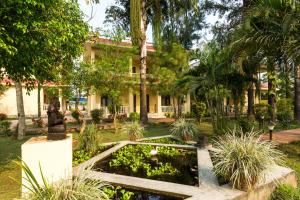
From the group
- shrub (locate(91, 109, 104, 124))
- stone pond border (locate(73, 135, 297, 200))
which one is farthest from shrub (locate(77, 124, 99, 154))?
shrub (locate(91, 109, 104, 124))

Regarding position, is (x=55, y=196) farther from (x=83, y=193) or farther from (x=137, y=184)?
(x=137, y=184)

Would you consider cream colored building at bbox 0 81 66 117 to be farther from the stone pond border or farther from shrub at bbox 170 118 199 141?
the stone pond border

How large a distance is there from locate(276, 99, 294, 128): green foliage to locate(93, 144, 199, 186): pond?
12.6 meters

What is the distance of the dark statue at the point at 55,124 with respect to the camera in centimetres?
588

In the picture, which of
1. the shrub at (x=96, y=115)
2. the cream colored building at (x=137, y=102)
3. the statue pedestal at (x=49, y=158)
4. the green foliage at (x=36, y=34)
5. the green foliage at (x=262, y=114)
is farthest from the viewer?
the cream colored building at (x=137, y=102)

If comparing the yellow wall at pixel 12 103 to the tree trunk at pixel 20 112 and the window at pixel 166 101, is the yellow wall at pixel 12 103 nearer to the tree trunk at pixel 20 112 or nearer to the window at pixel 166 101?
the window at pixel 166 101

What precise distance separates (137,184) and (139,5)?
1327cm

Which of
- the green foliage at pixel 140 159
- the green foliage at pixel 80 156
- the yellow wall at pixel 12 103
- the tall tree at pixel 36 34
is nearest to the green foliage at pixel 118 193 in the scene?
the green foliage at pixel 140 159

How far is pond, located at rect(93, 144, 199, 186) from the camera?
21.4ft

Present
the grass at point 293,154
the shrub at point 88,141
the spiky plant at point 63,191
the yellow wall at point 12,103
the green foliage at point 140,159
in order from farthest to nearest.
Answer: the yellow wall at point 12,103, the shrub at point 88,141, the grass at point 293,154, the green foliage at point 140,159, the spiky plant at point 63,191

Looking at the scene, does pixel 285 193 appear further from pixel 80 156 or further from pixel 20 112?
pixel 20 112

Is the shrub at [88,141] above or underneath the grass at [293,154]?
above

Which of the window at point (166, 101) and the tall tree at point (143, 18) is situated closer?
the tall tree at point (143, 18)

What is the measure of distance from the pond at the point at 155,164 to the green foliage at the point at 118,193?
111 centimetres
